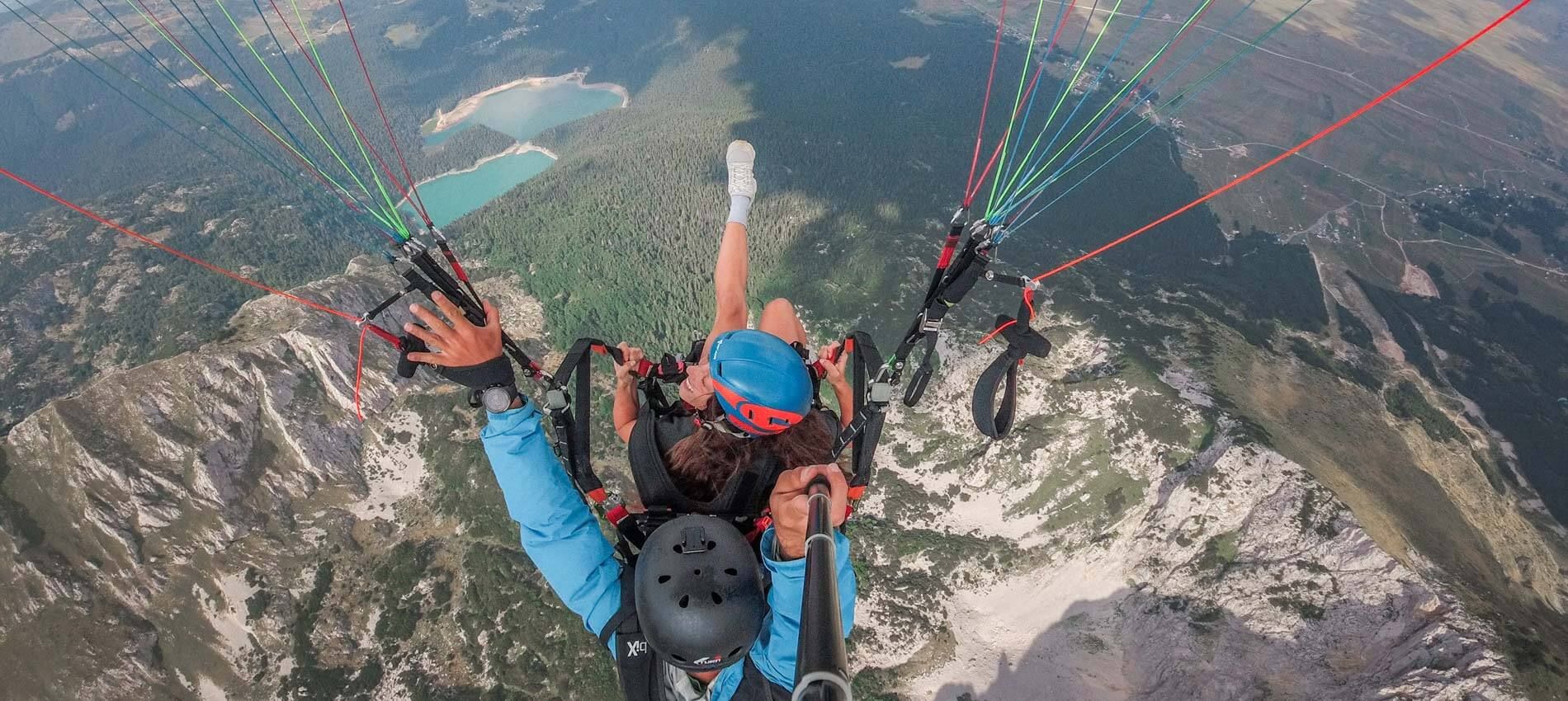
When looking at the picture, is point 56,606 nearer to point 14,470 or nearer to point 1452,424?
point 14,470

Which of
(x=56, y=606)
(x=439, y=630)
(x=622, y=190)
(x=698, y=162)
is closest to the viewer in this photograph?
(x=56, y=606)

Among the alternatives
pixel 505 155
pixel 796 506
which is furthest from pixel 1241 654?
pixel 505 155

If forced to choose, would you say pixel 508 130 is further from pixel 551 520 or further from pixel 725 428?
pixel 725 428

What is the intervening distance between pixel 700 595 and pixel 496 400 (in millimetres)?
2452

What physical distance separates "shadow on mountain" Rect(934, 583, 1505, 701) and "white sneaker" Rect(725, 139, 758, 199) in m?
33.7

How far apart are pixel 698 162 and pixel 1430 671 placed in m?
96.6

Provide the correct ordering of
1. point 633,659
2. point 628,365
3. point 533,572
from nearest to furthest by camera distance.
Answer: point 633,659 < point 628,365 < point 533,572

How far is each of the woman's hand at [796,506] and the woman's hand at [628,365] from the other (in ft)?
10.4

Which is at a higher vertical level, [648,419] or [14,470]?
[648,419]

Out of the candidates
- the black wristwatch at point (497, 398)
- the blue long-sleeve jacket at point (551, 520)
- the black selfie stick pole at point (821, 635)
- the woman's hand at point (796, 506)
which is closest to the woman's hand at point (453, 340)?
the black wristwatch at point (497, 398)

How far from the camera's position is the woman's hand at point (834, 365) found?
7.01 m

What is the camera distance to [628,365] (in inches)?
265

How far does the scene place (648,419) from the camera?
5.39 m

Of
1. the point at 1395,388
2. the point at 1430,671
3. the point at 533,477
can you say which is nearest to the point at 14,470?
the point at 533,477
